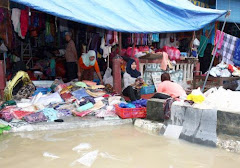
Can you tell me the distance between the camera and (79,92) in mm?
6562

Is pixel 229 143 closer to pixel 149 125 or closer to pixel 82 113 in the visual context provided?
pixel 149 125

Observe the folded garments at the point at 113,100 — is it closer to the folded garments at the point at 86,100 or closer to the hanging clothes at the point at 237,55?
the folded garments at the point at 86,100

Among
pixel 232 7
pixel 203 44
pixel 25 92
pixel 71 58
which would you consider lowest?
pixel 25 92

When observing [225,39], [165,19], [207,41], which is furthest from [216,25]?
Result: [165,19]

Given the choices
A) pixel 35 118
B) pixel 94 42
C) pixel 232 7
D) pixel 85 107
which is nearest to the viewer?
pixel 35 118

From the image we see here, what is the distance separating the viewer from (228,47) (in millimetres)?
8312

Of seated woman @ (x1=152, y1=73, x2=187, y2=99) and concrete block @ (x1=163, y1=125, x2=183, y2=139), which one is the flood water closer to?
concrete block @ (x1=163, y1=125, x2=183, y2=139)

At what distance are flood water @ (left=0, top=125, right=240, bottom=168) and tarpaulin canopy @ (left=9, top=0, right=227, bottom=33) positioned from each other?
2.38m

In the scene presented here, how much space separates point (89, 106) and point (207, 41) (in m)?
7.65

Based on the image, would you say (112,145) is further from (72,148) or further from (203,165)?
(203,165)

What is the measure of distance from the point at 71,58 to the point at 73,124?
3886 millimetres

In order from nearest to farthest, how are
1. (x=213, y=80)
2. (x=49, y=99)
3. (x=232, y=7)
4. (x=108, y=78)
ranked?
(x=49, y=99), (x=108, y=78), (x=213, y=80), (x=232, y=7)

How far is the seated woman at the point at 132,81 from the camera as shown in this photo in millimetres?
6796

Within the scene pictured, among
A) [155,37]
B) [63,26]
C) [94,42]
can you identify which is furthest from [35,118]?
[155,37]
